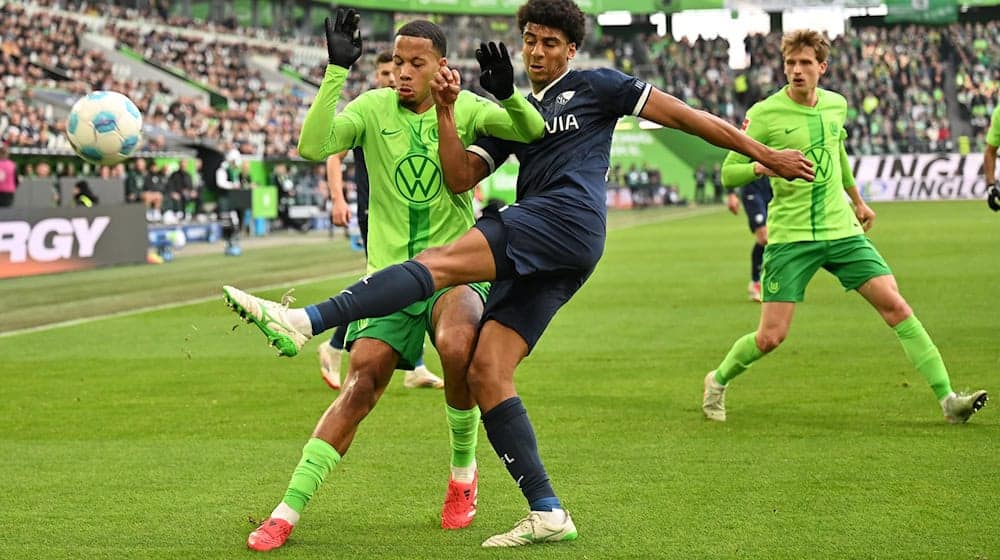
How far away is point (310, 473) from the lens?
5242 mm

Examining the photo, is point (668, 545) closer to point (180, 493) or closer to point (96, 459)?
point (180, 493)

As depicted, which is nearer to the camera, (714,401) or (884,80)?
(714,401)

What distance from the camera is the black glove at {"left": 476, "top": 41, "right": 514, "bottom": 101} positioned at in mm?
4855

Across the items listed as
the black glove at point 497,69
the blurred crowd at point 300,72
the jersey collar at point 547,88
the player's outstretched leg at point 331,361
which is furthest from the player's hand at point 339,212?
the blurred crowd at point 300,72

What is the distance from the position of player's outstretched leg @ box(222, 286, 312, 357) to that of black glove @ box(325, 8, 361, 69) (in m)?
1.04

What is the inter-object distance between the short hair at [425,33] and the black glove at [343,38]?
0.34 metres

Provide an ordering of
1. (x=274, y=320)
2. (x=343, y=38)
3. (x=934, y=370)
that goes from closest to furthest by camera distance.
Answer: (x=274, y=320), (x=343, y=38), (x=934, y=370)

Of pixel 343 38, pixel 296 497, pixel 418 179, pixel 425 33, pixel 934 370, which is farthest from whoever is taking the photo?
pixel 934 370

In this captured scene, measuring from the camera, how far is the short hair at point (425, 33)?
5465mm

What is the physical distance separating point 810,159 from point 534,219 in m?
3.52

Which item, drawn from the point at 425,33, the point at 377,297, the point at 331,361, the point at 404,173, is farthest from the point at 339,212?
the point at 377,297

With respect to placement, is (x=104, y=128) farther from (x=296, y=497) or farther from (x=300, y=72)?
(x=300, y=72)

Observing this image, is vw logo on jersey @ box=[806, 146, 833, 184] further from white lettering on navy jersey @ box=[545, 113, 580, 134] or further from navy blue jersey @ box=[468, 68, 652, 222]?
white lettering on navy jersey @ box=[545, 113, 580, 134]

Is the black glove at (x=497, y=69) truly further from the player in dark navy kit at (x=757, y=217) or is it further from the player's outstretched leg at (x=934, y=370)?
the player in dark navy kit at (x=757, y=217)
